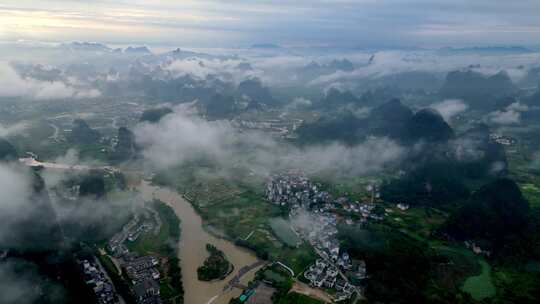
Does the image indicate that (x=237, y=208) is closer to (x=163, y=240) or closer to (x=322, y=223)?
(x=322, y=223)

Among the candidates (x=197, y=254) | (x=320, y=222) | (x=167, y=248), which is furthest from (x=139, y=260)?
(x=320, y=222)

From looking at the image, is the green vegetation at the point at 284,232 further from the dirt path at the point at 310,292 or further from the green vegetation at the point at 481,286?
the green vegetation at the point at 481,286

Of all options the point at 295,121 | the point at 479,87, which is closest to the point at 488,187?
the point at 295,121

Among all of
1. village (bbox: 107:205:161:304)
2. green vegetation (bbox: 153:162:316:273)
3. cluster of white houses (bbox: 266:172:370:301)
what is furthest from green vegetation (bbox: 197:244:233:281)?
cluster of white houses (bbox: 266:172:370:301)

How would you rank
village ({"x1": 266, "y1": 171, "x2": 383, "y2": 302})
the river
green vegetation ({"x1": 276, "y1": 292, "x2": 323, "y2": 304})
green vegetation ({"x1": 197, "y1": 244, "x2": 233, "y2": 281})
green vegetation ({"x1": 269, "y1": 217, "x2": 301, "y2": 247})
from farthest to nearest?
green vegetation ({"x1": 269, "y1": 217, "x2": 301, "y2": 247}), green vegetation ({"x1": 197, "y1": 244, "x2": 233, "y2": 281}), village ({"x1": 266, "y1": 171, "x2": 383, "y2": 302}), the river, green vegetation ({"x1": 276, "y1": 292, "x2": 323, "y2": 304})

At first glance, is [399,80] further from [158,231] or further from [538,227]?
[158,231]

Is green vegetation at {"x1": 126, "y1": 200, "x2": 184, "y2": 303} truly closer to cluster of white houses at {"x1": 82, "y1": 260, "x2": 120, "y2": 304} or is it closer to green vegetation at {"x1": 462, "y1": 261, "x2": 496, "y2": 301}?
cluster of white houses at {"x1": 82, "y1": 260, "x2": 120, "y2": 304}
